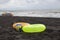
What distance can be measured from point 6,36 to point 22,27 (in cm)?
59

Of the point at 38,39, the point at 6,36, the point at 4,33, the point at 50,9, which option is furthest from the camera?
the point at 50,9

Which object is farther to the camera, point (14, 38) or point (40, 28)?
point (40, 28)

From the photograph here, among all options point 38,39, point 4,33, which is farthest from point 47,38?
point 4,33

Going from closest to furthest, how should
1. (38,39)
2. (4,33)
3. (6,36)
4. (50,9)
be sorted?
(38,39) < (6,36) < (4,33) < (50,9)

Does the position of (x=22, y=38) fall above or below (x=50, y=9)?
above

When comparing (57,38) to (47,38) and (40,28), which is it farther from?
(40,28)

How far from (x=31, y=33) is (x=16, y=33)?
393 mm

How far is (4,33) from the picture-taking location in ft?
15.1

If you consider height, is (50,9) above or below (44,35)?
below

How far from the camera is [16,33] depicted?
4551 mm

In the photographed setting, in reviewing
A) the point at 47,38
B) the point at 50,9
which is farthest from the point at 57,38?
the point at 50,9

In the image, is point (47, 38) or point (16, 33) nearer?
point (47, 38)

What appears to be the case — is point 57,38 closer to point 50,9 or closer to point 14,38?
point 14,38

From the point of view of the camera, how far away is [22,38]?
4.12 meters
